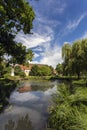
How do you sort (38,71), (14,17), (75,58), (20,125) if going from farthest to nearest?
1. (38,71)
2. (75,58)
3. (14,17)
4. (20,125)

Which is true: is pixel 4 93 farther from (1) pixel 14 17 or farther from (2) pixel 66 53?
(2) pixel 66 53

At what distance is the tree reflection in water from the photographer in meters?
8.07

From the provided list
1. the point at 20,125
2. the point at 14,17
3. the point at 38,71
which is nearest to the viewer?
the point at 20,125

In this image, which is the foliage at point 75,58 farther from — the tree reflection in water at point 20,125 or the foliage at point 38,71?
the foliage at point 38,71

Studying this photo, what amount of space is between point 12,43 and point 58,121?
12738 millimetres

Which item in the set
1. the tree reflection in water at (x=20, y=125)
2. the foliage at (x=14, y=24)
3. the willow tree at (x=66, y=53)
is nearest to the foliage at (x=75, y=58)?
the willow tree at (x=66, y=53)

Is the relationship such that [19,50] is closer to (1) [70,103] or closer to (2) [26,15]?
(2) [26,15]

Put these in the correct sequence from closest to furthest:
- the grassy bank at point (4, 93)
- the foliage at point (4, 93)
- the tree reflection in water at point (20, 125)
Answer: the tree reflection in water at point (20, 125), the grassy bank at point (4, 93), the foliage at point (4, 93)

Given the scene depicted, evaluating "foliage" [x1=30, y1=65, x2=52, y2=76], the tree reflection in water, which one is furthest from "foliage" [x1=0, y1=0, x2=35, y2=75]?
"foliage" [x1=30, y1=65, x2=52, y2=76]

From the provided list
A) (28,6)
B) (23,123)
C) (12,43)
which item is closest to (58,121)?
(23,123)

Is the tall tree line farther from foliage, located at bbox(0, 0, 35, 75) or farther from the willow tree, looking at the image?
foliage, located at bbox(0, 0, 35, 75)

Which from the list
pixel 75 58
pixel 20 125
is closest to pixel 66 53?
pixel 75 58

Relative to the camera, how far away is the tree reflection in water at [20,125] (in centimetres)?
807

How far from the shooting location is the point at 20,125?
8453 millimetres
